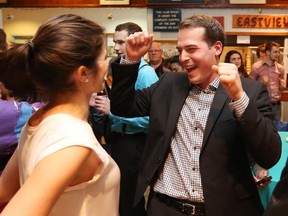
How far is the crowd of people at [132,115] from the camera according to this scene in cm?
103

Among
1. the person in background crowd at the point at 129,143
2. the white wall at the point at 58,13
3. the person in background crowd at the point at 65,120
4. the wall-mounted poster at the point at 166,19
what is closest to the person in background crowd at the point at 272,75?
the wall-mounted poster at the point at 166,19

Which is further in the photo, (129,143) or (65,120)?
(129,143)

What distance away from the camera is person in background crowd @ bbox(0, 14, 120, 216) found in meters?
0.98

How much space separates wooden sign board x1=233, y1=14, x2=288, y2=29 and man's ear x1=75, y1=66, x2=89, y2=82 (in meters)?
6.63

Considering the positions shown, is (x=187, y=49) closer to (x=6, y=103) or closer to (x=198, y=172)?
(x=198, y=172)

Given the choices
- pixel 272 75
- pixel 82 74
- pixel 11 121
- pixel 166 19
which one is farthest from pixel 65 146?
pixel 166 19

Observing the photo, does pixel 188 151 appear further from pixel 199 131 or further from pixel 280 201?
pixel 280 201

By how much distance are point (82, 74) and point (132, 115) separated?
916 mm

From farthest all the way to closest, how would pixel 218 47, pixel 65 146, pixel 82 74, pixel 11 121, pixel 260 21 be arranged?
pixel 260 21 → pixel 218 47 → pixel 11 121 → pixel 82 74 → pixel 65 146

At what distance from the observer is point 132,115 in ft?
6.82

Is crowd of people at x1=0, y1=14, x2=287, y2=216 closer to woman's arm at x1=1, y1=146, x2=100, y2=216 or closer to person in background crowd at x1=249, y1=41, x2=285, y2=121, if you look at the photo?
woman's arm at x1=1, y1=146, x2=100, y2=216

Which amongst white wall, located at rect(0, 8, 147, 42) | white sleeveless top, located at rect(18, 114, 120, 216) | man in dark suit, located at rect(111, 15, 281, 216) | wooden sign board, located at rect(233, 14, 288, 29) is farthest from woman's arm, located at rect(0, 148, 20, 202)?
wooden sign board, located at rect(233, 14, 288, 29)

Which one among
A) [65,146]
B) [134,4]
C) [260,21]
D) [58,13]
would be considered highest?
[134,4]

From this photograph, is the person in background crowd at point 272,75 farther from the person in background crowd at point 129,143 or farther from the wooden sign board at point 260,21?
the person in background crowd at point 129,143
